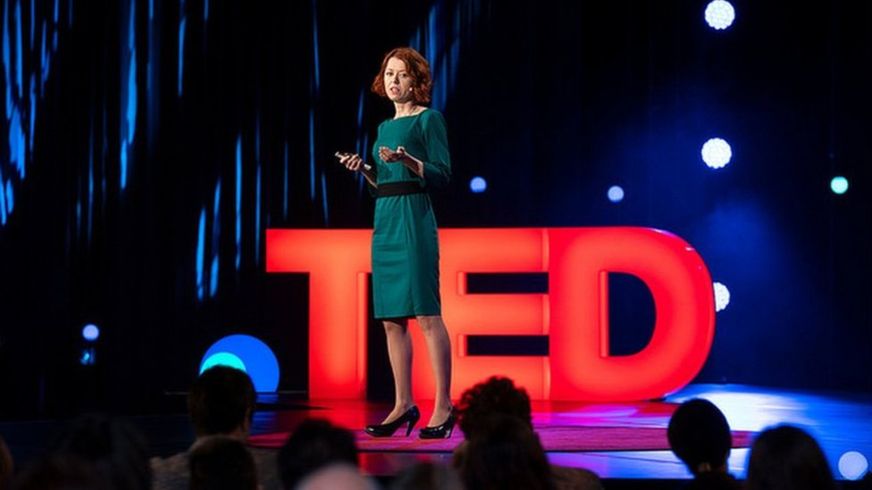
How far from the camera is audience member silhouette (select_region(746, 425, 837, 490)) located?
2193 mm

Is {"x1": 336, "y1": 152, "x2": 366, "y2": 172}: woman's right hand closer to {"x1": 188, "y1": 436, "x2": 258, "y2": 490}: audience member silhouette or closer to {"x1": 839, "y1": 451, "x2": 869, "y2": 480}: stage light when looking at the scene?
{"x1": 839, "y1": 451, "x2": 869, "y2": 480}: stage light

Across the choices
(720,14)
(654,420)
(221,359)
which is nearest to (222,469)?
(654,420)

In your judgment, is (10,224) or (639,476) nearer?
(639,476)

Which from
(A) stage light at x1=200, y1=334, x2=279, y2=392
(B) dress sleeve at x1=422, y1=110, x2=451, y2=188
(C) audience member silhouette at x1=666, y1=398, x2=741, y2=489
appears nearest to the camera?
(C) audience member silhouette at x1=666, y1=398, x2=741, y2=489

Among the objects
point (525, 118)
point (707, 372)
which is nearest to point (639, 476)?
point (525, 118)

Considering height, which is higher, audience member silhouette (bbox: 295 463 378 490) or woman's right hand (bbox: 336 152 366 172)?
woman's right hand (bbox: 336 152 366 172)

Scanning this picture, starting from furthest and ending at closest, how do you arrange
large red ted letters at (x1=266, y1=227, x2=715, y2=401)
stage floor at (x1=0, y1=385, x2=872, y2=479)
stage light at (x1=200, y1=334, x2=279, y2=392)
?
1. stage light at (x1=200, y1=334, x2=279, y2=392)
2. large red ted letters at (x1=266, y1=227, x2=715, y2=401)
3. stage floor at (x1=0, y1=385, x2=872, y2=479)

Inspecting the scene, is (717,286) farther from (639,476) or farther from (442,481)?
(442,481)

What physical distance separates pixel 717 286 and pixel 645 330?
484 mm

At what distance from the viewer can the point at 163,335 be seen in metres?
7.61

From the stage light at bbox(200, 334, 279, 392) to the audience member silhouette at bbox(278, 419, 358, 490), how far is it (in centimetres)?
509

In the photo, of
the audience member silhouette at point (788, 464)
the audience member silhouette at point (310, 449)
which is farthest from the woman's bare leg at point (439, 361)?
the audience member silhouette at point (788, 464)

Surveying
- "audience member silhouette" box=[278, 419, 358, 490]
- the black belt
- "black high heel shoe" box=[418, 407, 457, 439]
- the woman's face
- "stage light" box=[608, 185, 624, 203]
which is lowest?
"black high heel shoe" box=[418, 407, 457, 439]

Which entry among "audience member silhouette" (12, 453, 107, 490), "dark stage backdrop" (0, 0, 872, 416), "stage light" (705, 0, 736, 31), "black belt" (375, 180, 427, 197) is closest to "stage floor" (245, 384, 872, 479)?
"dark stage backdrop" (0, 0, 872, 416)
